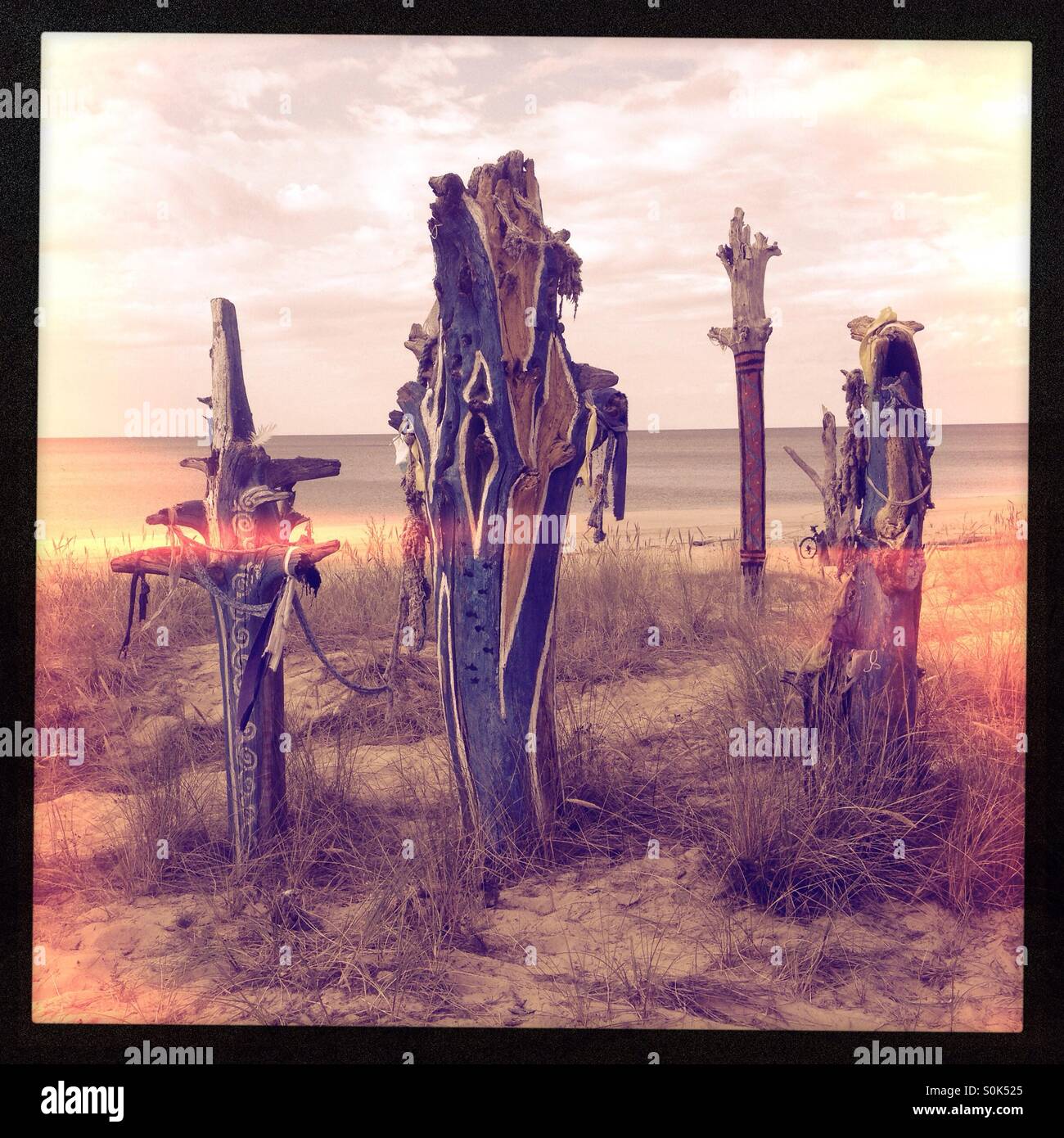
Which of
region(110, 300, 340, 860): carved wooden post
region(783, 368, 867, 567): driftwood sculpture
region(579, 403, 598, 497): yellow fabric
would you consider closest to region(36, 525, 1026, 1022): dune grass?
region(110, 300, 340, 860): carved wooden post

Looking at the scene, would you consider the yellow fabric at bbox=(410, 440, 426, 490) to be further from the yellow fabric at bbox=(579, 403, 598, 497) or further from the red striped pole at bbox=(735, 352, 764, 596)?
the red striped pole at bbox=(735, 352, 764, 596)

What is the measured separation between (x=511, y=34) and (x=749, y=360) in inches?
143

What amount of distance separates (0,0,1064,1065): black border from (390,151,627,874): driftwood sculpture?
78 centimetres

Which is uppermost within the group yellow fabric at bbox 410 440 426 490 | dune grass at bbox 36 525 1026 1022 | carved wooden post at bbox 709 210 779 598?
carved wooden post at bbox 709 210 779 598

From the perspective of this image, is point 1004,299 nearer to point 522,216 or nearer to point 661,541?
point 522,216

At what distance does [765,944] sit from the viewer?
360 cm

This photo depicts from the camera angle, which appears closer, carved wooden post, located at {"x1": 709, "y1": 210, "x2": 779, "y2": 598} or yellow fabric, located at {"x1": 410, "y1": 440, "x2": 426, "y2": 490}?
yellow fabric, located at {"x1": 410, "y1": 440, "x2": 426, "y2": 490}

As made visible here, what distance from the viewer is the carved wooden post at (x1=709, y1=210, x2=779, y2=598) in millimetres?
6664

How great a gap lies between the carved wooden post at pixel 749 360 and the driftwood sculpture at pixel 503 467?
2949 millimetres

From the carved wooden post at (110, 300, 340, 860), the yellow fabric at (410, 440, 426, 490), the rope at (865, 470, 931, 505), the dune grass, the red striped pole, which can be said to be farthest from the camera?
the red striped pole

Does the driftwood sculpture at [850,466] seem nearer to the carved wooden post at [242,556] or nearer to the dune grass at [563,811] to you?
the dune grass at [563,811]

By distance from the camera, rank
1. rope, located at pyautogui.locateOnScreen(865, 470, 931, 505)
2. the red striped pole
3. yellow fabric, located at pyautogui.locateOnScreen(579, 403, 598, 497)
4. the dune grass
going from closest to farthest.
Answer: the dune grass, yellow fabric, located at pyautogui.locateOnScreen(579, 403, 598, 497), rope, located at pyautogui.locateOnScreen(865, 470, 931, 505), the red striped pole
